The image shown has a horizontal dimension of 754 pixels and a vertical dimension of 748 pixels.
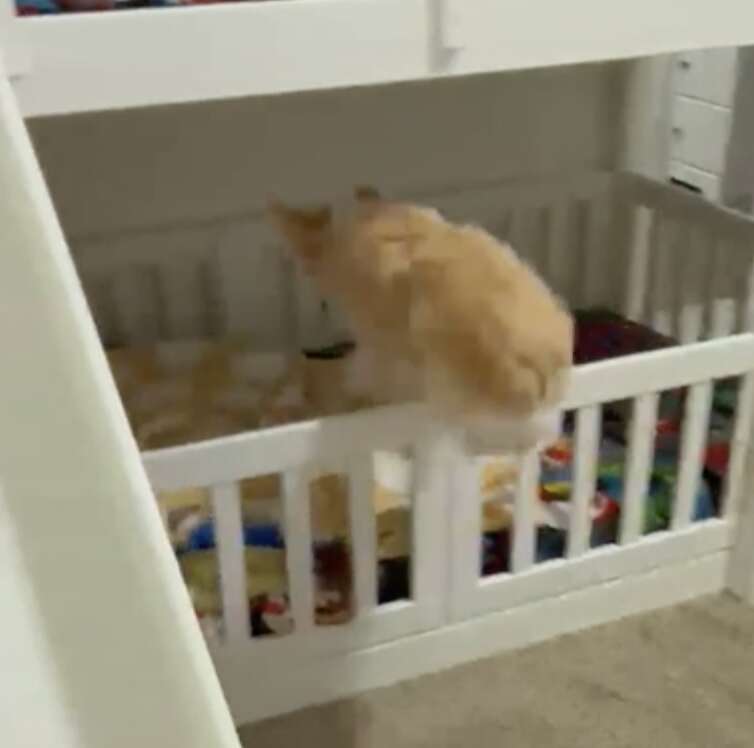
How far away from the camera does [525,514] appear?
1.24 m

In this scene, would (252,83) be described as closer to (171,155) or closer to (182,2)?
(182,2)

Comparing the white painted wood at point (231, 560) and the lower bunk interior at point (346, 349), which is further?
the lower bunk interior at point (346, 349)

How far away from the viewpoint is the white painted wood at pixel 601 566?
128 centimetres

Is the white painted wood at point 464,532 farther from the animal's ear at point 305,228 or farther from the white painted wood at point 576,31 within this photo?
the white painted wood at point 576,31

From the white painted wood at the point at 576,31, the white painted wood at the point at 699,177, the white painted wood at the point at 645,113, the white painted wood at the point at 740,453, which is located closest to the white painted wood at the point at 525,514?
the white painted wood at the point at 740,453

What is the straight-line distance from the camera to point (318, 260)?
109 centimetres

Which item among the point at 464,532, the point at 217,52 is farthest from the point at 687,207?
the point at 217,52

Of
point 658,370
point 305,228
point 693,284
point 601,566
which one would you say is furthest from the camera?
point 693,284

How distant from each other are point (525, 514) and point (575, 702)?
20 centimetres

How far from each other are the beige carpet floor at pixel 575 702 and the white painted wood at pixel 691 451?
0.13 metres

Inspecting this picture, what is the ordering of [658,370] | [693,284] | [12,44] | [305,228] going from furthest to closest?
[693,284], [658,370], [305,228], [12,44]

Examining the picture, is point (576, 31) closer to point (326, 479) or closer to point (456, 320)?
point (456, 320)

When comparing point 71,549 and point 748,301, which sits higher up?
point 71,549

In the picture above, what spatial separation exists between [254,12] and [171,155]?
0.63m
